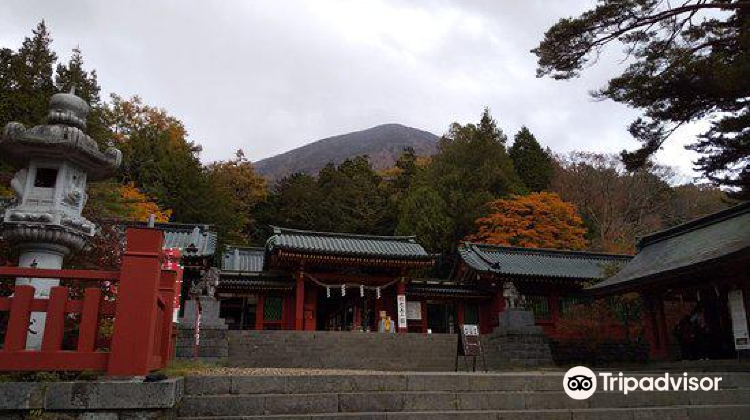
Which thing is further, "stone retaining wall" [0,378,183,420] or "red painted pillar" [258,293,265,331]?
"red painted pillar" [258,293,265,331]

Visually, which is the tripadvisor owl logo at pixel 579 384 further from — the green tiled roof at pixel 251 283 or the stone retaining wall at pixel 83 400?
the green tiled roof at pixel 251 283

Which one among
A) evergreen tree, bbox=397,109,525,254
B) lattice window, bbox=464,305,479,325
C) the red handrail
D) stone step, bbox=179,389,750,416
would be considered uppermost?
evergreen tree, bbox=397,109,525,254

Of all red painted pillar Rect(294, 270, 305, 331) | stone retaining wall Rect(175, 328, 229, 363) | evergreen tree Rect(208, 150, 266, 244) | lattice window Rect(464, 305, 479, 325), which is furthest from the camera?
evergreen tree Rect(208, 150, 266, 244)

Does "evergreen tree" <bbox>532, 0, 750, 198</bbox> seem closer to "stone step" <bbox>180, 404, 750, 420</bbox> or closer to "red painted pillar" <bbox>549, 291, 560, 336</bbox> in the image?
"stone step" <bbox>180, 404, 750, 420</bbox>

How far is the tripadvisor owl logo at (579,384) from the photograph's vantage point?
565 centimetres

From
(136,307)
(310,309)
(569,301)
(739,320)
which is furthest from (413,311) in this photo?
(136,307)

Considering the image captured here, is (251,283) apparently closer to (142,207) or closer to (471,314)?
(142,207)

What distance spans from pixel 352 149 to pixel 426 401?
103647 millimetres

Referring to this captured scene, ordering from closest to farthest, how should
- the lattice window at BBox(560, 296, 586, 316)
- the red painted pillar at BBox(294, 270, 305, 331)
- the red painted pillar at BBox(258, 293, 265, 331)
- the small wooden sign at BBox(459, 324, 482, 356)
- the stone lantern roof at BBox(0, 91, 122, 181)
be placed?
the stone lantern roof at BBox(0, 91, 122, 181), the small wooden sign at BBox(459, 324, 482, 356), the red painted pillar at BBox(294, 270, 305, 331), the red painted pillar at BBox(258, 293, 265, 331), the lattice window at BBox(560, 296, 586, 316)

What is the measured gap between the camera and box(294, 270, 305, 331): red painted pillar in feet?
62.4

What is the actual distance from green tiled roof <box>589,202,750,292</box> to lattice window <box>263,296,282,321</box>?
1240cm

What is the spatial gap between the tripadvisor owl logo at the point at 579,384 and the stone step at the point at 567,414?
28cm

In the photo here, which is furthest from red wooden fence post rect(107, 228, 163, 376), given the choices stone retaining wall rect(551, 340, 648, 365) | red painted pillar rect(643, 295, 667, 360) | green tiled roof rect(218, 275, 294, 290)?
green tiled roof rect(218, 275, 294, 290)

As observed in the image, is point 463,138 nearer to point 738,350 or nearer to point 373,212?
point 373,212
